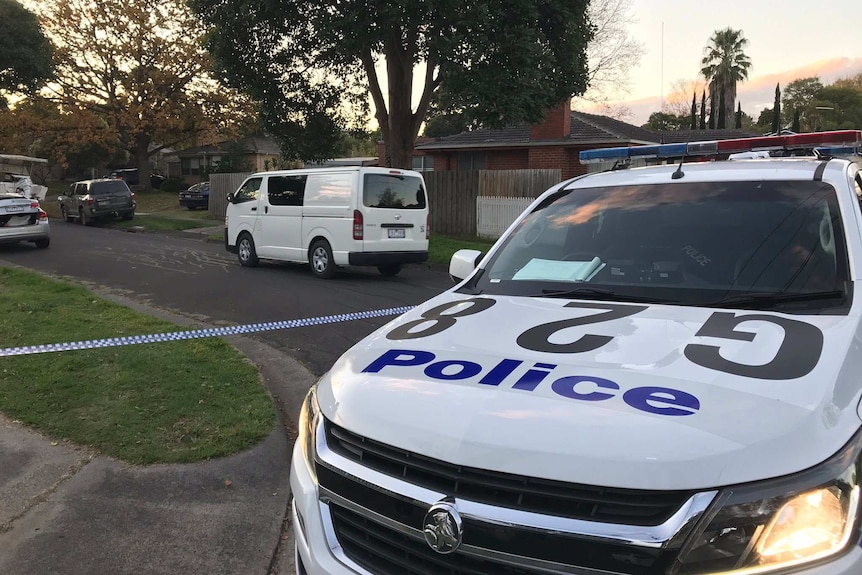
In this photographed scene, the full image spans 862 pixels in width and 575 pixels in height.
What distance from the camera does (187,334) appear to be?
721 centimetres

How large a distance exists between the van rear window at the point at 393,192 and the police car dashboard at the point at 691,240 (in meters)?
8.45

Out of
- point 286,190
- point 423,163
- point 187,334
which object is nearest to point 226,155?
point 423,163

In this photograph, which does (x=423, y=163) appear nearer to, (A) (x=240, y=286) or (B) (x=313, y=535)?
(A) (x=240, y=286)

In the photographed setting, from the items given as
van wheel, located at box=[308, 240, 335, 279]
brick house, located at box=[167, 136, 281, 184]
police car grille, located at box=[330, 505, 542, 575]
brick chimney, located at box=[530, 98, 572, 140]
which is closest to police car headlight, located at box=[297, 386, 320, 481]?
police car grille, located at box=[330, 505, 542, 575]

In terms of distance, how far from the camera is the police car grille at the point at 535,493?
1569 mm

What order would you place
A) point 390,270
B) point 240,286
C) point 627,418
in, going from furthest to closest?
point 390,270, point 240,286, point 627,418

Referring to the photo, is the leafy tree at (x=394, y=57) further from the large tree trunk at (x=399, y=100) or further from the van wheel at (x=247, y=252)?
the van wheel at (x=247, y=252)

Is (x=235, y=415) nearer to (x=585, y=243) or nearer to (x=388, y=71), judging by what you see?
(x=585, y=243)

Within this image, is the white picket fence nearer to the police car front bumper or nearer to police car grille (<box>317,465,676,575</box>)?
the police car front bumper

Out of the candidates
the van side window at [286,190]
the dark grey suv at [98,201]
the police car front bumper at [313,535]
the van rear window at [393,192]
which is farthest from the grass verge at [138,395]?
the dark grey suv at [98,201]

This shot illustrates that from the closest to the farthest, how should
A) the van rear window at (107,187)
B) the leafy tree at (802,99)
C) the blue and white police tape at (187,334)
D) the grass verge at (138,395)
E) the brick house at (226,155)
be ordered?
1. the grass verge at (138,395)
2. the blue and white police tape at (187,334)
3. the van rear window at (107,187)
4. the brick house at (226,155)
5. the leafy tree at (802,99)

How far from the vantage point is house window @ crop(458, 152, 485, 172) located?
2826cm

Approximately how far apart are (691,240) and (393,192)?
962 centimetres

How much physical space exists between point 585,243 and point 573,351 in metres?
1.35
